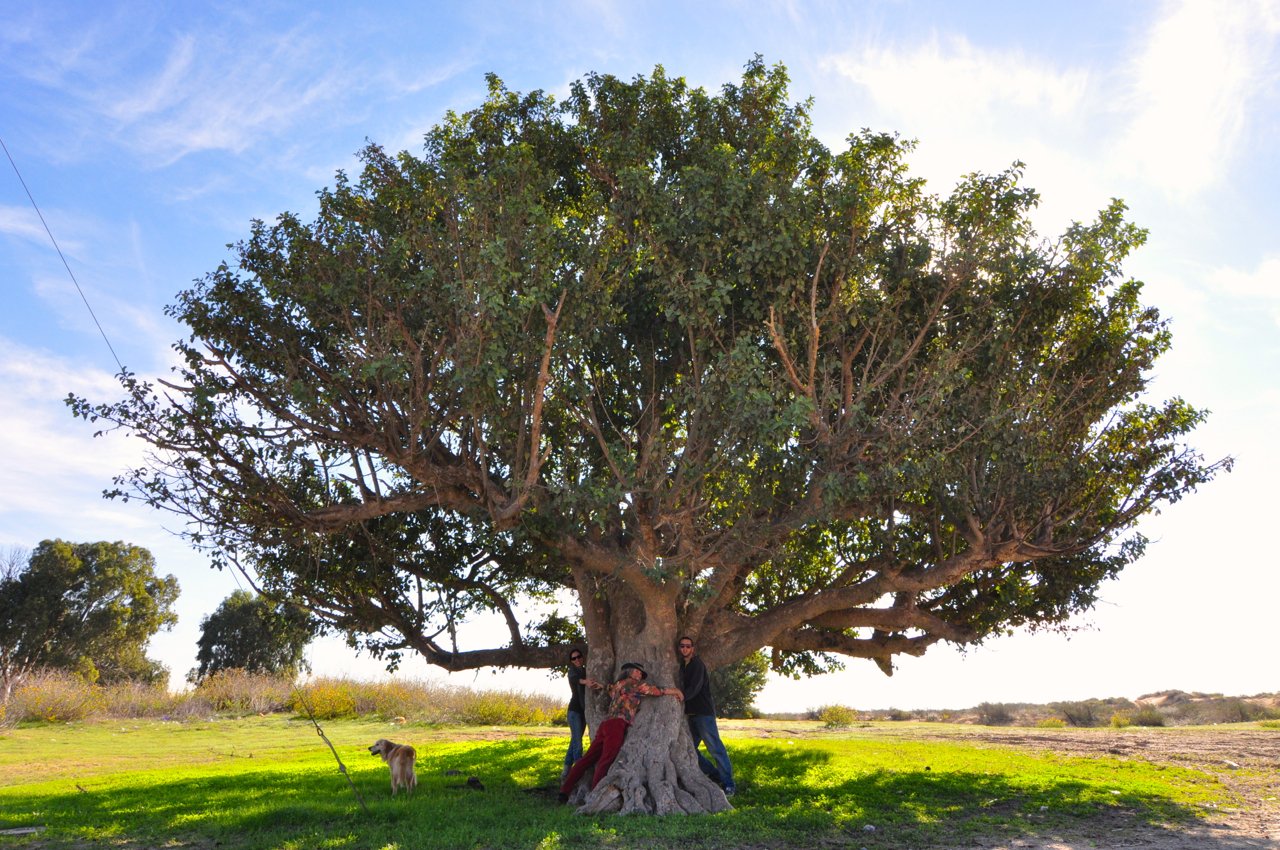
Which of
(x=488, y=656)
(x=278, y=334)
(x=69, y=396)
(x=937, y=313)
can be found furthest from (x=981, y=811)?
(x=69, y=396)

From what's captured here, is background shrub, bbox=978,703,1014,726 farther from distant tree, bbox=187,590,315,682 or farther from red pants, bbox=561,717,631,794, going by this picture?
distant tree, bbox=187,590,315,682

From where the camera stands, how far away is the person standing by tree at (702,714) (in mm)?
14250

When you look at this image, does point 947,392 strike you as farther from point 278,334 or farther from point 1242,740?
point 1242,740

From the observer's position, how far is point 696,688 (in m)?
14.5

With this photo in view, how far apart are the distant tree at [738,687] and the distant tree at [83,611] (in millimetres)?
32806

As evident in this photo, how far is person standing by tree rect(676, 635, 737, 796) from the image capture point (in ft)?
46.8

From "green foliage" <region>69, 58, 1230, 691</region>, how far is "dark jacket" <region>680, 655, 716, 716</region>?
1076mm

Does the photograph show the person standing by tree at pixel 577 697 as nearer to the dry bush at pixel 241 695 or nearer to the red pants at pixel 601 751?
the red pants at pixel 601 751

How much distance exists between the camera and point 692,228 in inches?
501

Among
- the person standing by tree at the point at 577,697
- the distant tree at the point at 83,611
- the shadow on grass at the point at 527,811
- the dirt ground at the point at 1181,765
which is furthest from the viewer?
the distant tree at the point at 83,611

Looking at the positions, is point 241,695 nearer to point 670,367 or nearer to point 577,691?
point 577,691

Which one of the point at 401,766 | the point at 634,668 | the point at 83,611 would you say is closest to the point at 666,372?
the point at 634,668

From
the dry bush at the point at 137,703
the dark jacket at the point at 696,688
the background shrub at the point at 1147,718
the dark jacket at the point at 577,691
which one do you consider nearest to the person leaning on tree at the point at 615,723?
the dark jacket at the point at 696,688

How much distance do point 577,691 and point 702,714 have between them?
240 cm
